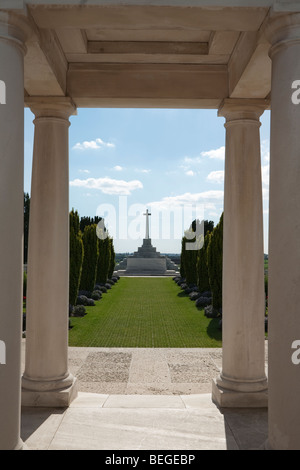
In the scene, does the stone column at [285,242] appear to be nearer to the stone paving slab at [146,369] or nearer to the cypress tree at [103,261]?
the stone paving slab at [146,369]

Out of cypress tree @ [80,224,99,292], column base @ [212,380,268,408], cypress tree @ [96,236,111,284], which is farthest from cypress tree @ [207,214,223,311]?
cypress tree @ [96,236,111,284]

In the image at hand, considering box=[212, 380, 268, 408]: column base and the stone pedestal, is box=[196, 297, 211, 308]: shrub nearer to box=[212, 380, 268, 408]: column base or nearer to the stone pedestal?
box=[212, 380, 268, 408]: column base

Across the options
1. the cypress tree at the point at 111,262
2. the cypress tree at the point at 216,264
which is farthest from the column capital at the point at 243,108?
the cypress tree at the point at 111,262

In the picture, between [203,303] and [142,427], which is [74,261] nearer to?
[203,303]

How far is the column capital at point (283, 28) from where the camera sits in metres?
12.4

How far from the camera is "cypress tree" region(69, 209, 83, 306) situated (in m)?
61.2

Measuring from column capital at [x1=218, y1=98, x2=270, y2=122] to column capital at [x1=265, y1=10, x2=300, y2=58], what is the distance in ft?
25.6

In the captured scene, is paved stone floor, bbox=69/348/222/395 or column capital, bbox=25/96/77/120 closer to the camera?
column capital, bbox=25/96/77/120

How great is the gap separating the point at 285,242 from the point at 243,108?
1071 cm

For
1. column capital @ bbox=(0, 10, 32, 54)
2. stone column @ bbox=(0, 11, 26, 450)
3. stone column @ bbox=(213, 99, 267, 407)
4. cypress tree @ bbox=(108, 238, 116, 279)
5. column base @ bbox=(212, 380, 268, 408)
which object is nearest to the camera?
stone column @ bbox=(0, 11, 26, 450)

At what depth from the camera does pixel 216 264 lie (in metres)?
61.8

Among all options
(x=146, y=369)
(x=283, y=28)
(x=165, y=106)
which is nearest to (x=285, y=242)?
(x=283, y=28)
